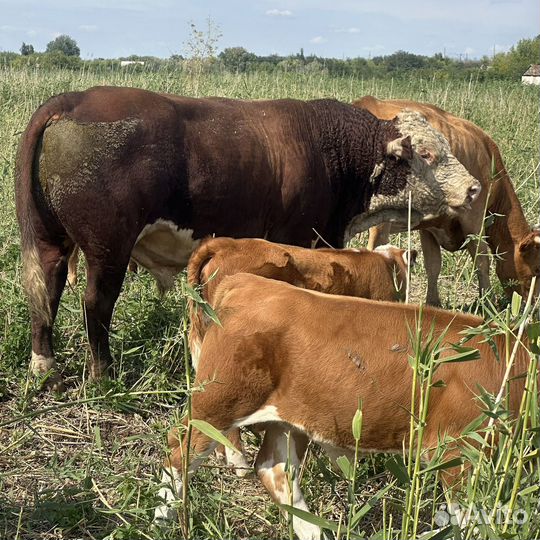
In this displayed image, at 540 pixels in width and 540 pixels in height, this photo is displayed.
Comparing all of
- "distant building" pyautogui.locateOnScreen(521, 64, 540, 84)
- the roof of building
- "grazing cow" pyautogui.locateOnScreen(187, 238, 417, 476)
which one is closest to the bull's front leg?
"grazing cow" pyautogui.locateOnScreen(187, 238, 417, 476)

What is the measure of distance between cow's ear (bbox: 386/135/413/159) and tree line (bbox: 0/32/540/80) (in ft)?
24.1

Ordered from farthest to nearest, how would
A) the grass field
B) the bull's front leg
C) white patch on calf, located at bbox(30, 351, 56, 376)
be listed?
the bull's front leg, white patch on calf, located at bbox(30, 351, 56, 376), the grass field

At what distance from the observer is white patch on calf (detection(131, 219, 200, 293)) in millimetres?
5098

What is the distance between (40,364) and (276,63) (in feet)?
90.0

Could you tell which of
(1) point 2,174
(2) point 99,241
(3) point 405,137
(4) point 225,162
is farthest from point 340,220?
(1) point 2,174

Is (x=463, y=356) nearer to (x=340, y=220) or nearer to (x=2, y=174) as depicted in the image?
(x=340, y=220)

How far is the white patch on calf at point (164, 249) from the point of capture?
16.7 ft

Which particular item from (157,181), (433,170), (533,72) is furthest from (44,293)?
(533,72)

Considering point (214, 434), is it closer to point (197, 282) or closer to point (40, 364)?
point (197, 282)

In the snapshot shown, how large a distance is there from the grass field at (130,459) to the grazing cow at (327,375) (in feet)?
0.79

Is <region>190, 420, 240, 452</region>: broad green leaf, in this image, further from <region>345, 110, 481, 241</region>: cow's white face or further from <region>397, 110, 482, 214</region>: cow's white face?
<region>397, 110, 482, 214</region>: cow's white face

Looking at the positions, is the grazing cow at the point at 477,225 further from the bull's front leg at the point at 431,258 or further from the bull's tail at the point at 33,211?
the bull's tail at the point at 33,211

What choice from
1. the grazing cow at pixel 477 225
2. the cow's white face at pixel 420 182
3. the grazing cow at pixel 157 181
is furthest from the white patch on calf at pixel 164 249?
the grazing cow at pixel 477 225

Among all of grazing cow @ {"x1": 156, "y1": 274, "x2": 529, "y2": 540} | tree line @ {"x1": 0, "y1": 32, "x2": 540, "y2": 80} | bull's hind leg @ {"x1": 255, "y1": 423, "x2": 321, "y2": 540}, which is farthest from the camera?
tree line @ {"x1": 0, "y1": 32, "x2": 540, "y2": 80}
